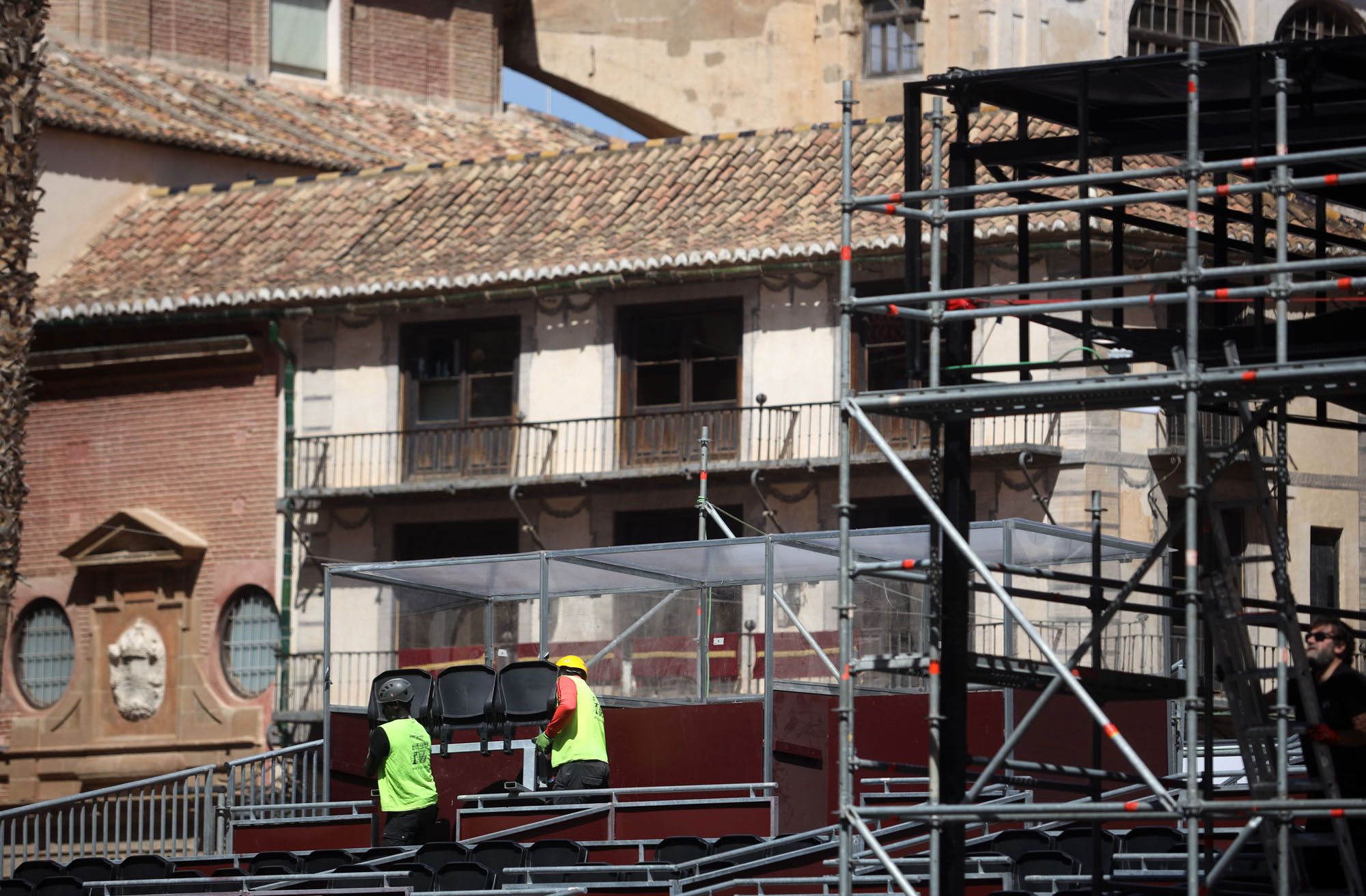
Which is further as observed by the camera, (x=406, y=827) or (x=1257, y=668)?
(x=406, y=827)

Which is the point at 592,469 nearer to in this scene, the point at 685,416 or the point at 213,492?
the point at 685,416

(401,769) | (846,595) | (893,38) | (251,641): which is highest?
(893,38)

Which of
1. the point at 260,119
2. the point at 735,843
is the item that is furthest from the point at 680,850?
the point at 260,119

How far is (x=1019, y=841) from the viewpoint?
15859mm

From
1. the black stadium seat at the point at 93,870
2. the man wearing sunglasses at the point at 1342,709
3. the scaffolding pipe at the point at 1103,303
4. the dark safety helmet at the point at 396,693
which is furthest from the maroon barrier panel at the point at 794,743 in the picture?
the scaffolding pipe at the point at 1103,303

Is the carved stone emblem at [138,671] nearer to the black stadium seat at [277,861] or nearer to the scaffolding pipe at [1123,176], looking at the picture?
the black stadium seat at [277,861]

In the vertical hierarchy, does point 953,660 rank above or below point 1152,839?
above

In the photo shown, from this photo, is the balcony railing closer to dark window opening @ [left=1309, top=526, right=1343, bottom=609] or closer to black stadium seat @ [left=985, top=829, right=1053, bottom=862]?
dark window opening @ [left=1309, top=526, right=1343, bottom=609]

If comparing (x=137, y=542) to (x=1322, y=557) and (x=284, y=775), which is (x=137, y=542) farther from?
(x=1322, y=557)

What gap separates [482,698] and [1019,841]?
658cm

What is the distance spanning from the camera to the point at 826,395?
99.6 ft

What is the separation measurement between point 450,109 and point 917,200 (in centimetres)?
2994

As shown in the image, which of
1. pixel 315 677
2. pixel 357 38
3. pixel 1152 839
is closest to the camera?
pixel 1152 839

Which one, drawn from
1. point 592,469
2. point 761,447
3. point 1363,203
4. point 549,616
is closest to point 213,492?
point 592,469
